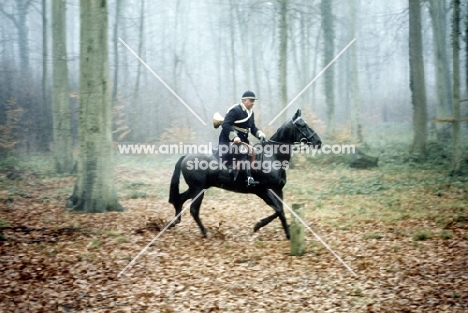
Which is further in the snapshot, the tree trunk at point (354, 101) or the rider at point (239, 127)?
the tree trunk at point (354, 101)

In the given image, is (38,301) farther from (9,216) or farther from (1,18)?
(1,18)

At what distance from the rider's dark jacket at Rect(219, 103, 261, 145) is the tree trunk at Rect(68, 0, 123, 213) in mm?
3663

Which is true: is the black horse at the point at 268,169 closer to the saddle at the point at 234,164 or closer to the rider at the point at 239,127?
the saddle at the point at 234,164

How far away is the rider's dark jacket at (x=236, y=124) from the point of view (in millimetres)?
9461

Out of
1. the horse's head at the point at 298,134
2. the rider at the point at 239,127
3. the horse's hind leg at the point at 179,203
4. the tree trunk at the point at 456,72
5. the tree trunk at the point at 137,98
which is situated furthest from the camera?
the tree trunk at the point at 137,98

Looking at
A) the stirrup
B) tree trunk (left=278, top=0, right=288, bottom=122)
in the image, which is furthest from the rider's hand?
tree trunk (left=278, top=0, right=288, bottom=122)

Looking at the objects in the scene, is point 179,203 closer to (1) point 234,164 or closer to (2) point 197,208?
(2) point 197,208

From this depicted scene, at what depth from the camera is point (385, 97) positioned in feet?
129

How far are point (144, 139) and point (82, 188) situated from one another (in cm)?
1541

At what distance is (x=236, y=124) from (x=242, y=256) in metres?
3.14

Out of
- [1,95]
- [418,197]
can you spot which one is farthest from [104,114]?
[1,95]

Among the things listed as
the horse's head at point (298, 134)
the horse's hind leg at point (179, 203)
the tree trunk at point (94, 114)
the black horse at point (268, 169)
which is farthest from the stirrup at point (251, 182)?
the tree trunk at point (94, 114)

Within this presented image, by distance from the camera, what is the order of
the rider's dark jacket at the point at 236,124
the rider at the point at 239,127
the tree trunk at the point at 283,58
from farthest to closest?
the tree trunk at the point at 283,58 → the rider's dark jacket at the point at 236,124 → the rider at the point at 239,127

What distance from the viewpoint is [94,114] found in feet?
36.2
